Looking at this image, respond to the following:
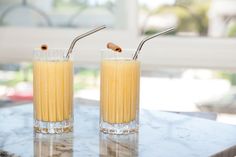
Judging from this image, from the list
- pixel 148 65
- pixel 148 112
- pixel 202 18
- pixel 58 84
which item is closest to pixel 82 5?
pixel 148 65

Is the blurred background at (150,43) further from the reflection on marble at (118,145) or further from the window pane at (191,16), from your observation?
the reflection on marble at (118,145)

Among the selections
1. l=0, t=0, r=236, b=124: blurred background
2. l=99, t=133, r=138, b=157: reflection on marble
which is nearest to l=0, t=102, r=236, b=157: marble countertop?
l=99, t=133, r=138, b=157: reflection on marble

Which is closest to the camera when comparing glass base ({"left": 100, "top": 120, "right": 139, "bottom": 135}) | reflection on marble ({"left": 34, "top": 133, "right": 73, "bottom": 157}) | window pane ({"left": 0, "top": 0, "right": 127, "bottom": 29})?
reflection on marble ({"left": 34, "top": 133, "right": 73, "bottom": 157})

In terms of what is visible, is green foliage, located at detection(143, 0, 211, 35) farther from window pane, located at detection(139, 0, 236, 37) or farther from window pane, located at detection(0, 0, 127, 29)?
window pane, located at detection(0, 0, 127, 29)

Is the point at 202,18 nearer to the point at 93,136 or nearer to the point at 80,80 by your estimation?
the point at 80,80

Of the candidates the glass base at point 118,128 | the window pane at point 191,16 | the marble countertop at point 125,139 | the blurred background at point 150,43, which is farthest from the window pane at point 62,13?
the glass base at point 118,128

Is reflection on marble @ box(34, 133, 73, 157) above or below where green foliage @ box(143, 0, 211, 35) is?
below
